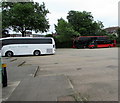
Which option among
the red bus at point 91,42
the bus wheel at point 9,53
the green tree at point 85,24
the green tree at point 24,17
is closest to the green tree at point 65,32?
the red bus at point 91,42

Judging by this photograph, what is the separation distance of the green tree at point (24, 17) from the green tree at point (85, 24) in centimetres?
1917

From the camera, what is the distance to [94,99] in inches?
162

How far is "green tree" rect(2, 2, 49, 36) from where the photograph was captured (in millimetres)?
26078

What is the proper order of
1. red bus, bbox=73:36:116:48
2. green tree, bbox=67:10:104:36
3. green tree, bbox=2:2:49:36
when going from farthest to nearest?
green tree, bbox=67:10:104:36
red bus, bbox=73:36:116:48
green tree, bbox=2:2:49:36

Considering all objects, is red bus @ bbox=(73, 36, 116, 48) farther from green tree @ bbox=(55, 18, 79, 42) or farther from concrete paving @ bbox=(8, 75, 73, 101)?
concrete paving @ bbox=(8, 75, 73, 101)

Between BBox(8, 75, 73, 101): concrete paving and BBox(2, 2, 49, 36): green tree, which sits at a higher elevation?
BBox(2, 2, 49, 36): green tree

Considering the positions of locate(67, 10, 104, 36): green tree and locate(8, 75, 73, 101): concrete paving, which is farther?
locate(67, 10, 104, 36): green tree

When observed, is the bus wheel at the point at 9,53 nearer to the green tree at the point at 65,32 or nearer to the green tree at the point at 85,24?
the green tree at the point at 65,32

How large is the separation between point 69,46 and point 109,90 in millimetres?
40058

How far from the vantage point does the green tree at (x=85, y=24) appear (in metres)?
47.3

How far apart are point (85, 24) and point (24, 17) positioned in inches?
1001

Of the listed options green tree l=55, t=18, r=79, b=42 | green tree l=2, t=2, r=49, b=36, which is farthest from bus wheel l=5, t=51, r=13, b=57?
green tree l=55, t=18, r=79, b=42

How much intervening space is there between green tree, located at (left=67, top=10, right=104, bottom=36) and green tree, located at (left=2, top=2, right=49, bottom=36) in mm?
19171

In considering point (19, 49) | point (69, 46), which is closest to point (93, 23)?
point (69, 46)
